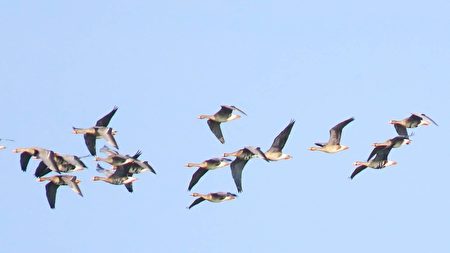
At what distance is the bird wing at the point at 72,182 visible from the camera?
6159cm

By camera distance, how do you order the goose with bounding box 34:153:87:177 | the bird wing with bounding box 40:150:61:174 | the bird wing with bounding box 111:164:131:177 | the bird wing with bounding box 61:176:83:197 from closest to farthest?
the bird wing with bounding box 40:150:61:174, the bird wing with bounding box 61:176:83:197, the goose with bounding box 34:153:87:177, the bird wing with bounding box 111:164:131:177

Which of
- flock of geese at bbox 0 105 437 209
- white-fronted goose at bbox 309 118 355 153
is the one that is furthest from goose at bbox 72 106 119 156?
white-fronted goose at bbox 309 118 355 153

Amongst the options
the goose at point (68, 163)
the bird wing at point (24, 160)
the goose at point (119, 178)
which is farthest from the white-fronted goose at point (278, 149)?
the bird wing at point (24, 160)

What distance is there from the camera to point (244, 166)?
216 ft

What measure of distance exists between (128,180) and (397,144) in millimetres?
9889

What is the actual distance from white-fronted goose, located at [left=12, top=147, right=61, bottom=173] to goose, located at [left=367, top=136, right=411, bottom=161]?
12144 mm

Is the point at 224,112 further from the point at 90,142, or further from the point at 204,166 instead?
the point at 90,142

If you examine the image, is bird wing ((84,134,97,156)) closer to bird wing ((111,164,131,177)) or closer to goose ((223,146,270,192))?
bird wing ((111,164,131,177))

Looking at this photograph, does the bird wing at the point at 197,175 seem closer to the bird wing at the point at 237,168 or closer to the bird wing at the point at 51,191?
the bird wing at the point at 237,168

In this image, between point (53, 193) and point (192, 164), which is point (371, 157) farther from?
point (53, 193)

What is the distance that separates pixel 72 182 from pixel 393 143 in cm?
1203

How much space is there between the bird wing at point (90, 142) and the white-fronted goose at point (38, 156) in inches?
105

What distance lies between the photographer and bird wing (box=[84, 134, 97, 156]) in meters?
66.2

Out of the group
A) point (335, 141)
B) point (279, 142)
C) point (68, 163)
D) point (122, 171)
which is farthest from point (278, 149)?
point (68, 163)
